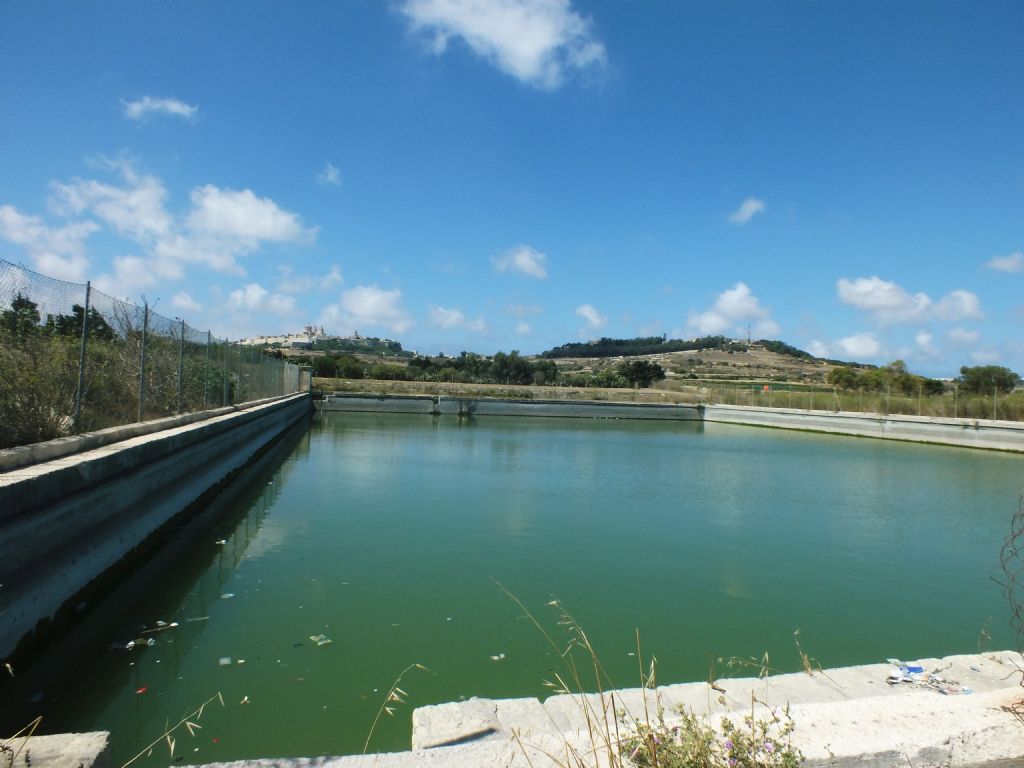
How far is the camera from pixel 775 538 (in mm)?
8758

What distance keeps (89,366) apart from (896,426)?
93.5 feet

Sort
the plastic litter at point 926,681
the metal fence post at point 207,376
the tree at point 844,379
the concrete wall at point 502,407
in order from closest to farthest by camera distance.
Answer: the plastic litter at point 926,681
the metal fence post at point 207,376
the concrete wall at point 502,407
the tree at point 844,379

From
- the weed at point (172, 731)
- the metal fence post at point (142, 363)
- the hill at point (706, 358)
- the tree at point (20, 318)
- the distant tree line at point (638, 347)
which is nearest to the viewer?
the weed at point (172, 731)

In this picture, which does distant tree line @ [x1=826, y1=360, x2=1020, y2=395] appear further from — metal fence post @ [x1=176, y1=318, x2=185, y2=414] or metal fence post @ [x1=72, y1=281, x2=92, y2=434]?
metal fence post @ [x1=72, y1=281, x2=92, y2=434]

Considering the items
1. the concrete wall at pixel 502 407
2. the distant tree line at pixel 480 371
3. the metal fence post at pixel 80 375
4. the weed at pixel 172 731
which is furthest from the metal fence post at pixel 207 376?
the distant tree line at pixel 480 371

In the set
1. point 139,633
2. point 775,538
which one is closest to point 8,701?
point 139,633

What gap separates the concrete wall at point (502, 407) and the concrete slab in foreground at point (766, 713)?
32.4 metres

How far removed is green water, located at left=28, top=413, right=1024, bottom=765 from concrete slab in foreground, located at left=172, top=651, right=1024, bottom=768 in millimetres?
898

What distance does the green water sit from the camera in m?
4.11

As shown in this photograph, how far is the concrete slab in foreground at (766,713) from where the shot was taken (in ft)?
7.44

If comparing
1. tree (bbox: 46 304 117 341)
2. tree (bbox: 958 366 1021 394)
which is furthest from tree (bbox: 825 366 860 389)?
tree (bbox: 46 304 117 341)

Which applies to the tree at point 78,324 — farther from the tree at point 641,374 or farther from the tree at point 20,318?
the tree at point 641,374

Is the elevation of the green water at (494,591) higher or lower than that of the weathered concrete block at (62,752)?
lower

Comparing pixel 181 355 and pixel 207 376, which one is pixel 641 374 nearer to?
pixel 207 376
